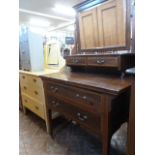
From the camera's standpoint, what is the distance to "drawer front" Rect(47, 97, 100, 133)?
1143mm

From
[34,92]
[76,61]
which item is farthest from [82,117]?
[34,92]

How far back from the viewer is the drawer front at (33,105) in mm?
1982

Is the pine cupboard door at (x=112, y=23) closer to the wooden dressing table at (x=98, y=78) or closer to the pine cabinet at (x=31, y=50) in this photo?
the wooden dressing table at (x=98, y=78)

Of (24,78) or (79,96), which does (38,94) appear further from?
(79,96)

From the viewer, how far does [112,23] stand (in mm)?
1398

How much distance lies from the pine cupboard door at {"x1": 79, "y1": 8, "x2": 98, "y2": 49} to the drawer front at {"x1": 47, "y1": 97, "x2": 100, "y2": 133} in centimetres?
72

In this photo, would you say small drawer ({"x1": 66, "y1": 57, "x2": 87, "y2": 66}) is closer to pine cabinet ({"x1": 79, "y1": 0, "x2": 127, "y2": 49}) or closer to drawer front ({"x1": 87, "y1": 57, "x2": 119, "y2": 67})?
drawer front ({"x1": 87, "y1": 57, "x2": 119, "y2": 67})

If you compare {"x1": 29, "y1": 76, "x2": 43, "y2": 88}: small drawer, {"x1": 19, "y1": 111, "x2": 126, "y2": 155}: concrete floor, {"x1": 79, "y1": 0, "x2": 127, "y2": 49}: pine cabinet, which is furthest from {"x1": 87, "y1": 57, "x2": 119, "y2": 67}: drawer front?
{"x1": 19, "y1": 111, "x2": 126, "y2": 155}: concrete floor

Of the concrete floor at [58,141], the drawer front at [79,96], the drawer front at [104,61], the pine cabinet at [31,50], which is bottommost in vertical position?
the concrete floor at [58,141]

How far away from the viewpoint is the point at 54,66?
2408 mm

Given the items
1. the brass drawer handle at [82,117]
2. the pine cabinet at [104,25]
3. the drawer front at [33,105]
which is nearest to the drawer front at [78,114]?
the brass drawer handle at [82,117]

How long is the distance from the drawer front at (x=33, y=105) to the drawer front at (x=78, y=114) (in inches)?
17.9

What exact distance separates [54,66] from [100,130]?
154cm

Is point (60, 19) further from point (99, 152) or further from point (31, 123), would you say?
point (99, 152)
